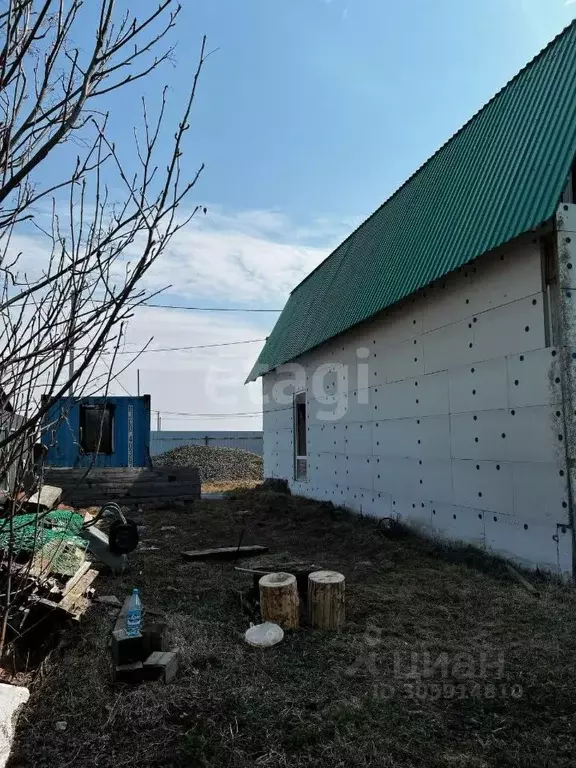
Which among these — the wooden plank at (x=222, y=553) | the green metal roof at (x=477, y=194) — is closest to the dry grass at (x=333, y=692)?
the wooden plank at (x=222, y=553)

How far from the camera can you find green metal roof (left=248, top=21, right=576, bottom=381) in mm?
6637

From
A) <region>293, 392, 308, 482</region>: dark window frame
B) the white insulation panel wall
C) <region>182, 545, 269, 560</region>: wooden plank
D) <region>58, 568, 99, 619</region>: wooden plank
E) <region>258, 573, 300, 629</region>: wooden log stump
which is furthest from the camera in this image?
<region>293, 392, 308, 482</region>: dark window frame

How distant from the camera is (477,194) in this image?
26.2ft

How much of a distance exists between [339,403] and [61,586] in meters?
8.81

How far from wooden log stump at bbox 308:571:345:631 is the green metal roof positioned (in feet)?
13.7

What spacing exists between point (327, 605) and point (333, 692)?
4.30 feet

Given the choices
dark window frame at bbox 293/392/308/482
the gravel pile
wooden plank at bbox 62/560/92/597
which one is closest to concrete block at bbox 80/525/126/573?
wooden plank at bbox 62/560/92/597

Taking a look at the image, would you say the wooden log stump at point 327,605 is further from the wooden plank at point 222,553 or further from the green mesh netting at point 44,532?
the wooden plank at point 222,553

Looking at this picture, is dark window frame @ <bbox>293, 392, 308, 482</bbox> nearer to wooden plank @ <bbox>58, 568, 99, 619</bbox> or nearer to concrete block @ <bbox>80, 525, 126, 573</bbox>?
concrete block @ <bbox>80, 525, 126, 573</bbox>

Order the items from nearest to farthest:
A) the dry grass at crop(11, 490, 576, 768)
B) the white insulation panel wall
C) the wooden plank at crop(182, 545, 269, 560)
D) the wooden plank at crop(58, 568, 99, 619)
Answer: the dry grass at crop(11, 490, 576, 768)
the wooden plank at crop(58, 568, 99, 619)
the white insulation panel wall
the wooden plank at crop(182, 545, 269, 560)

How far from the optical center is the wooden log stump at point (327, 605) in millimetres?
5160

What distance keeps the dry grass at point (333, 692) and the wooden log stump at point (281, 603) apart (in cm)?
18

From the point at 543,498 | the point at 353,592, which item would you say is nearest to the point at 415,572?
the point at 353,592

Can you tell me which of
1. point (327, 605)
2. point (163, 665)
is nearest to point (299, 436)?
point (327, 605)
